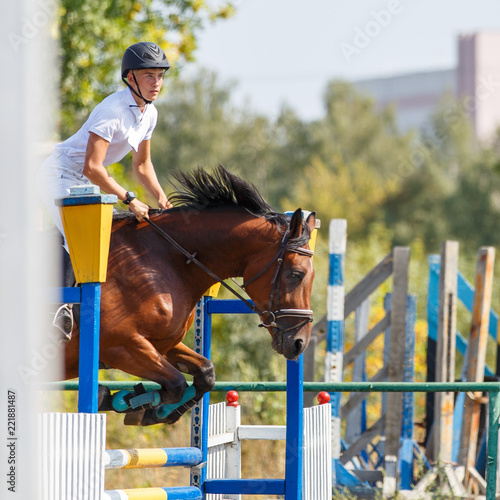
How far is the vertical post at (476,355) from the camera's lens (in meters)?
6.59

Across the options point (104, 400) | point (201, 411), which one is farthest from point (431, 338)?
point (104, 400)

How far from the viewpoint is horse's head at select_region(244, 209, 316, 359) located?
11.2 ft

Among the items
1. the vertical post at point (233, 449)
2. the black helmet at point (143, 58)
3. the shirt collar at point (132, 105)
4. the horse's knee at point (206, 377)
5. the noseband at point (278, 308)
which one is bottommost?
the vertical post at point (233, 449)

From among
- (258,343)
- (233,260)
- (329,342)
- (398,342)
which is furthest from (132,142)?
(258,343)

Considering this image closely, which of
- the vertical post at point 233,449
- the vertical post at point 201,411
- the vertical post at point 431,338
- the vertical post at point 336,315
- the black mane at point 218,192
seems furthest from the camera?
the vertical post at point 431,338

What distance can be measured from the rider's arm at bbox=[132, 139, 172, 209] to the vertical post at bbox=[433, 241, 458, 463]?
3.25m

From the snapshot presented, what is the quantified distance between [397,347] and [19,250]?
209 inches

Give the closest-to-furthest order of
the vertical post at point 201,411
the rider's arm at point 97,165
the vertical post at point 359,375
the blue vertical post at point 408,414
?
the rider's arm at point 97,165, the vertical post at point 201,411, the blue vertical post at point 408,414, the vertical post at point 359,375

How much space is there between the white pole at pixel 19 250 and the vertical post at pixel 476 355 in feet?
17.2

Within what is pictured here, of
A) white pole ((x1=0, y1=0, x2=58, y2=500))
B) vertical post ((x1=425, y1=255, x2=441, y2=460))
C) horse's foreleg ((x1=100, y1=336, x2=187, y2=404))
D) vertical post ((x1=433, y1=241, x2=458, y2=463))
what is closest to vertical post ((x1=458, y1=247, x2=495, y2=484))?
vertical post ((x1=433, y1=241, x2=458, y2=463))

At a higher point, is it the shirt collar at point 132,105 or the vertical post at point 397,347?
the shirt collar at point 132,105

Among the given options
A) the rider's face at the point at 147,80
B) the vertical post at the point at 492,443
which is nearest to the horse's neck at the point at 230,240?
the rider's face at the point at 147,80

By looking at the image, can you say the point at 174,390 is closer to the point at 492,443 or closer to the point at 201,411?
the point at 201,411

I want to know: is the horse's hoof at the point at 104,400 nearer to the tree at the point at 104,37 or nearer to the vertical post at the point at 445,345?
the vertical post at the point at 445,345
